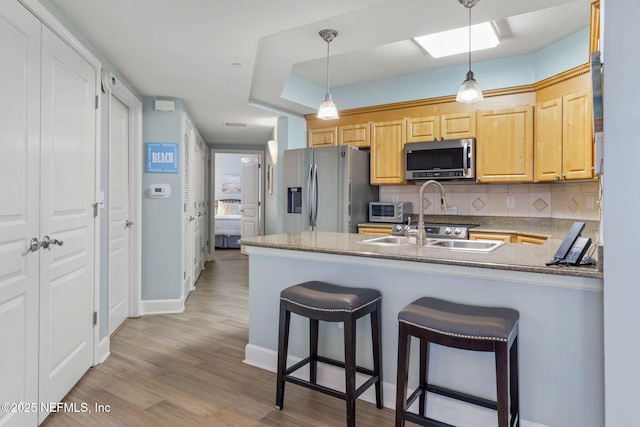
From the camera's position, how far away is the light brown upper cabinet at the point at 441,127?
404cm

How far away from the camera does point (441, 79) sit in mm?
4238

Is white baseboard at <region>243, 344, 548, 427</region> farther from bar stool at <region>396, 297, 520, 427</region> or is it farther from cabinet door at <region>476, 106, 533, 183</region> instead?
cabinet door at <region>476, 106, 533, 183</region>

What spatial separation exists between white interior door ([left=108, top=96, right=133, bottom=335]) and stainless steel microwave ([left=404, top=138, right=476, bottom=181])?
280 centimetres

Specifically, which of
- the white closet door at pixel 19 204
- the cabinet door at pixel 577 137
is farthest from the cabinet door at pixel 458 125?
the white closet door at pixel 19 204

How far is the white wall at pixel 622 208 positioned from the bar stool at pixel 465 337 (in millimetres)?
353

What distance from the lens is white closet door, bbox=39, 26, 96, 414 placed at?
1976 mm

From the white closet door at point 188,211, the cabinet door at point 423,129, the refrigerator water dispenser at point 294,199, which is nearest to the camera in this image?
the cabinet door at point 423,129

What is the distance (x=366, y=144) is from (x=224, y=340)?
2691 mm

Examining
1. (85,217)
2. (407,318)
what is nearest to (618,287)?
(407,318)

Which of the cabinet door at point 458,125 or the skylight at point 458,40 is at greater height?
the skylight at point 458,40

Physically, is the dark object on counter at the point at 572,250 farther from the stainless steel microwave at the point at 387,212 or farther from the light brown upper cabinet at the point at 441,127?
the stainless steel microwave at the point at 387,212

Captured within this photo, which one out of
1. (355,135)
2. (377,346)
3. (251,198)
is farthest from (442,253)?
(251,198)

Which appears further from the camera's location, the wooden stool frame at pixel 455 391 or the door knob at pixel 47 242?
the door knob at pixel 47 242

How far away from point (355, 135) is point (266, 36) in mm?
2245
